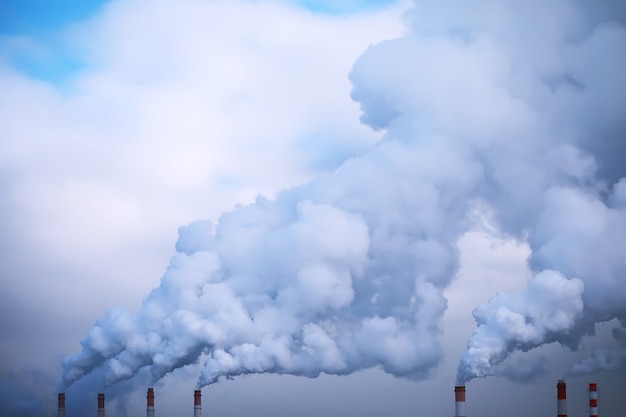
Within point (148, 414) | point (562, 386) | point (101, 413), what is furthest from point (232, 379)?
point (562, 386)

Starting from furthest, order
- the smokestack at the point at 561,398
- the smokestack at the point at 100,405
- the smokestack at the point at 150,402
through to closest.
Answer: the smokestack at the point at 100,405 < the smokestack at the point at 150,402 < the smokestack at the point at 561,398

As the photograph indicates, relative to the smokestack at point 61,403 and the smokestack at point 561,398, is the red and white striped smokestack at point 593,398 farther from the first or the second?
the smokestack at point 61,403

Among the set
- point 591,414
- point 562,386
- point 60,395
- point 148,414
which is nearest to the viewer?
point 562,386

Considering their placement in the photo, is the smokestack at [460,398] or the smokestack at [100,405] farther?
the smokestack at [100,405]

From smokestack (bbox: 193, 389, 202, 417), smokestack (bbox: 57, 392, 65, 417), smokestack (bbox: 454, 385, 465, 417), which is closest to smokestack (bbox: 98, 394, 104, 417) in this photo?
smokestack (bbox: 57, 392, 65, 417)

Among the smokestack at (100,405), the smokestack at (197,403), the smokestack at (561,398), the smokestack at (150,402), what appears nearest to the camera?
the smokestack at (561,398)

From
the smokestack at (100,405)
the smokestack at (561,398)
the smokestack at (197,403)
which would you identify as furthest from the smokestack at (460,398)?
the smokestack at (100,405)

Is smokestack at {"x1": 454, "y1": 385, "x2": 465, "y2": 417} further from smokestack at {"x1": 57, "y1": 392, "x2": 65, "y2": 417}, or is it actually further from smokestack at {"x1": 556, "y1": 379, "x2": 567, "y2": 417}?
smokestack at {"x1": 57, "y1": 392, "x2": 65, "y2": 417}

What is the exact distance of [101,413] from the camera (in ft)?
247

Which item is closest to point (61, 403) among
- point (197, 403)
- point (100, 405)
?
point (100, 405)

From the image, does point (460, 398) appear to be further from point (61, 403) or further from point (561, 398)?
point (61, 403)

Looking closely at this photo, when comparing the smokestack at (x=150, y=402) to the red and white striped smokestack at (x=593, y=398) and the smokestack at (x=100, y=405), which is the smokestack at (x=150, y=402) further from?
the red and white striped smokestack at (x=593, y=398)

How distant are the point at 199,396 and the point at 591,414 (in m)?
29.6

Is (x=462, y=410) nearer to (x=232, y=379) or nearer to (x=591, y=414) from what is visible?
(x=591, y=414)
